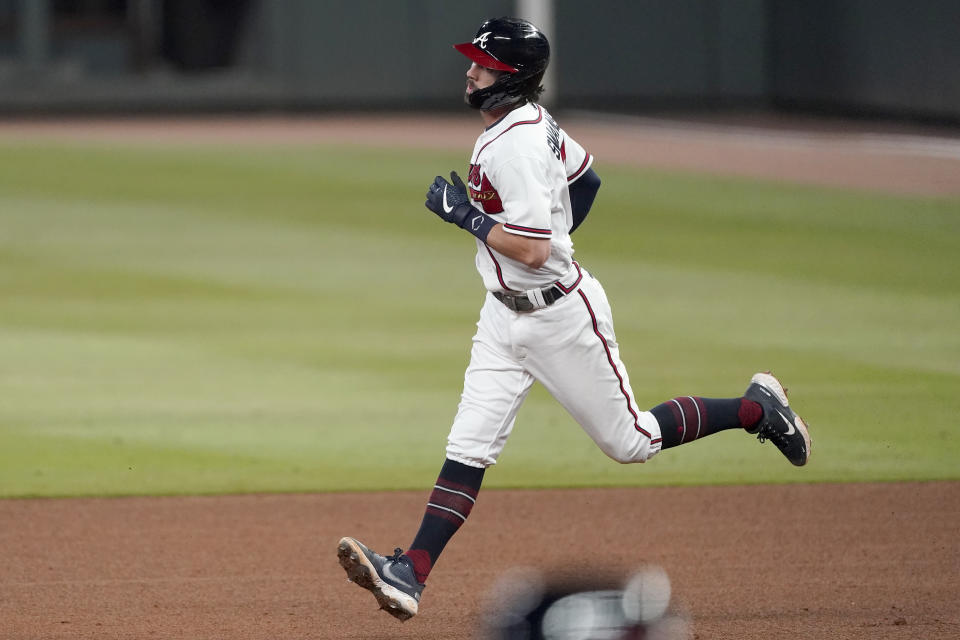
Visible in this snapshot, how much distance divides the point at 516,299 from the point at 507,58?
2.64 ft

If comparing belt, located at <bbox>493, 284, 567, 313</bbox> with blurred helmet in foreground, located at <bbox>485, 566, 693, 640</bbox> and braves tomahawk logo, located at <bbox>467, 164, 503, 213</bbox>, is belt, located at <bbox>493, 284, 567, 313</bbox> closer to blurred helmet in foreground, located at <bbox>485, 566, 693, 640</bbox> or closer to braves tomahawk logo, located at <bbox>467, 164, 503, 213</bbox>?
braves tomahawk logo, located at <bbox>467, 164, 503, 213</bbox>

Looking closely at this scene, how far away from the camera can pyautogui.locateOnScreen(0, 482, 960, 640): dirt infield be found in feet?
15.8

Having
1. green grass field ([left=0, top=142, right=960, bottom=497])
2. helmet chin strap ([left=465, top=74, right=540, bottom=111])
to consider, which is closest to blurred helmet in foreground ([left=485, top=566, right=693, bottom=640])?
helmet chin strap ([left=465, top=74, right=540, bottom=111])

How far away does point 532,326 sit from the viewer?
461cm

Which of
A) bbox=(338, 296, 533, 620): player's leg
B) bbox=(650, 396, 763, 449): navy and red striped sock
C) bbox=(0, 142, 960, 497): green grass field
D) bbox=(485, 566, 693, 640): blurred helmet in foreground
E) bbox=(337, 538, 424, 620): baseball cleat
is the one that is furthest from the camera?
bbox=(0, 142, 960, 497): green grass field

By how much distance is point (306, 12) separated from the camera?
1128 inches

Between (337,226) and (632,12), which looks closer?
(337,226)

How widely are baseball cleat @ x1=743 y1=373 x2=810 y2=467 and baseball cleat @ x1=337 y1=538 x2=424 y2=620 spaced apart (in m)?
1.60

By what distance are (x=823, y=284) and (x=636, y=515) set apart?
667 centimetres

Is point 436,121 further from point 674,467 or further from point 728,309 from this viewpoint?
point 674,467

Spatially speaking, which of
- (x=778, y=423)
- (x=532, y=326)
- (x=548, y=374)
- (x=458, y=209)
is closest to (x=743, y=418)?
(x=778, y=423)

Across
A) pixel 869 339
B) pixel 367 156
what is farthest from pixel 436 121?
pixel 869 339

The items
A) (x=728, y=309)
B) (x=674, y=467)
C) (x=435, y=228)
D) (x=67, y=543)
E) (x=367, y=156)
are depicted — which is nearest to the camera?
(x=67, y=543)

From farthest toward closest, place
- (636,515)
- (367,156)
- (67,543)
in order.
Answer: (367,156), (636,515), (67,543)
